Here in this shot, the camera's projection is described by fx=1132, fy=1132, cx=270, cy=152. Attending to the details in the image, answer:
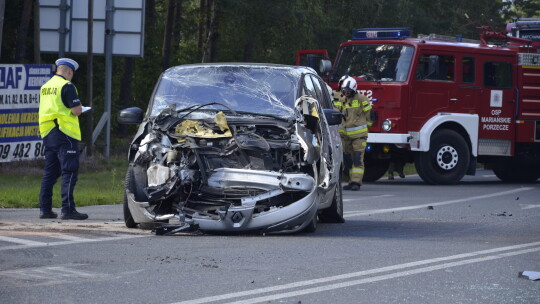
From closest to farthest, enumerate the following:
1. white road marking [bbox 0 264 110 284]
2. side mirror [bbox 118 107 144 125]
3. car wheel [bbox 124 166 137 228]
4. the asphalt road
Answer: the asphalt road < white road marking [bbox 0 264 110 284] < car wheel [bbox 124 166 137 228] < side mirror [bbox 118 107 144 125]

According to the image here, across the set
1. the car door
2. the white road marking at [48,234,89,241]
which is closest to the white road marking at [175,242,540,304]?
the car door

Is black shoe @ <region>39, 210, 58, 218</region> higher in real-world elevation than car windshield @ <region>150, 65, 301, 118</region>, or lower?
lower

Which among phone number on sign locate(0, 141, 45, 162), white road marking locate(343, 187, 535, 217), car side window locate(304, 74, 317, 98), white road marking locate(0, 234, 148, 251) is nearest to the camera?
white road marking locate(0, 234, 148, 251)

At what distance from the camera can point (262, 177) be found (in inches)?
404

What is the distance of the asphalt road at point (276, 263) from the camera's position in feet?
23.8

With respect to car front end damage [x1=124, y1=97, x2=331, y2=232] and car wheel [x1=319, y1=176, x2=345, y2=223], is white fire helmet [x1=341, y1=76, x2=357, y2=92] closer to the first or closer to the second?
car wheel [x1=319, y1=176, x2=345, y2=223]

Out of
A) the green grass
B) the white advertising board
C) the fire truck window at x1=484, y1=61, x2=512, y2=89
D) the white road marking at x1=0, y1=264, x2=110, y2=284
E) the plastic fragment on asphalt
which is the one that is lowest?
the green grass

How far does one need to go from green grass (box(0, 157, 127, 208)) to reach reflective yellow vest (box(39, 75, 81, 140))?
228 cm

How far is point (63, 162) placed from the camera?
11.9m

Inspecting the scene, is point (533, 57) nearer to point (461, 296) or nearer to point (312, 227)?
point (312, 227)

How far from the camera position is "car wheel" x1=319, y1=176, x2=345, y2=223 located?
12117 millimetres

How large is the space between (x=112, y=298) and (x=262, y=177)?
3.45 metres

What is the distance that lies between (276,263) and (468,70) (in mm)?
12672

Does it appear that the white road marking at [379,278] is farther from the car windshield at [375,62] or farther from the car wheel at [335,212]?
Result: the car windshield at [375,62]
